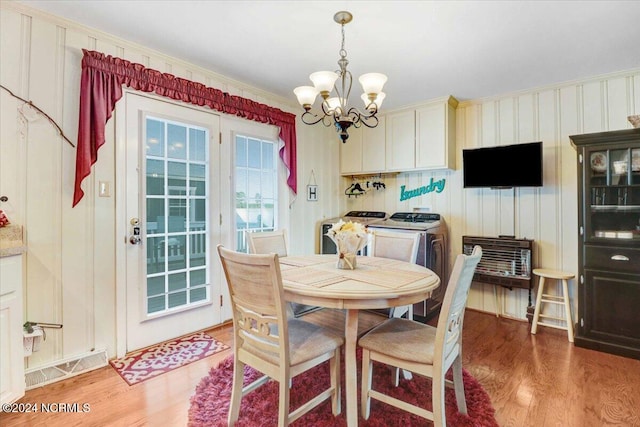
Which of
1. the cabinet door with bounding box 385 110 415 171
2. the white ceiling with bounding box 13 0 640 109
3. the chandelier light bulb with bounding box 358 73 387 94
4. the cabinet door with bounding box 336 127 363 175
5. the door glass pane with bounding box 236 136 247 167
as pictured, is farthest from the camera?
the cabinet door with bounding box 336 127 363 175

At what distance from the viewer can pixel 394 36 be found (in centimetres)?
239

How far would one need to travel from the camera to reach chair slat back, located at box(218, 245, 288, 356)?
148cm

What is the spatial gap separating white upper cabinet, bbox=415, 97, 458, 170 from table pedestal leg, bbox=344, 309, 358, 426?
2597mm

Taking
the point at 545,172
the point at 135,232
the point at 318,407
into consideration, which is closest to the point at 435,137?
the point at 545,172

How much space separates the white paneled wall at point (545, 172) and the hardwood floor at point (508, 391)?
948 mm

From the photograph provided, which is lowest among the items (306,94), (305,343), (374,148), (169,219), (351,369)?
(351,369)

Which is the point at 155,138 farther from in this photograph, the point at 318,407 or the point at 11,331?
the point at 318,407

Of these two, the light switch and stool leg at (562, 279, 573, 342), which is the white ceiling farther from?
stool leg at (562, 279, 573, 342)

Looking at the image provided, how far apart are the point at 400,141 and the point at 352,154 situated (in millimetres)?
747

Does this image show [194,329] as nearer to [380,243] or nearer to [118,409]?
[118,409]

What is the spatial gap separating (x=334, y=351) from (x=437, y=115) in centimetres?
304

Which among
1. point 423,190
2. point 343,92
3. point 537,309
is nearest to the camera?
point 343,92

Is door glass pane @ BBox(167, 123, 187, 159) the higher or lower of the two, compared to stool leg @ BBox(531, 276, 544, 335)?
higher

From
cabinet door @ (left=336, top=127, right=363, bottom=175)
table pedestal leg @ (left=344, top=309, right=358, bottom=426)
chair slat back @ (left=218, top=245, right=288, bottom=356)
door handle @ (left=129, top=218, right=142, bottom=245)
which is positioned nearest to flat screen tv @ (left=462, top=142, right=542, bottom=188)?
cabinet door @ (left=336, top=127, right=363, bottom=175)
